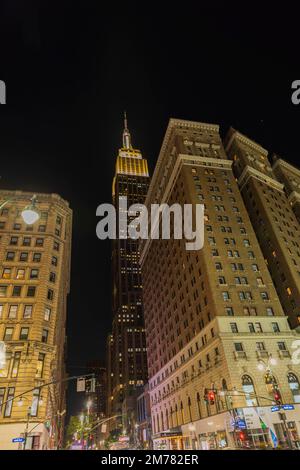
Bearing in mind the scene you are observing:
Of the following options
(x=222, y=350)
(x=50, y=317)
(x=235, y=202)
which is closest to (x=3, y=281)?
(x=50, y=317)

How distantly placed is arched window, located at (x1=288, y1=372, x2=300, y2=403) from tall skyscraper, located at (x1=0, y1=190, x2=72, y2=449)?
36.5m

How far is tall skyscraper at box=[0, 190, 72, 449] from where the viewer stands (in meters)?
35.8

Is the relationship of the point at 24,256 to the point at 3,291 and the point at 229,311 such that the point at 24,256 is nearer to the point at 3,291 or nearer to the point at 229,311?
the point at 3,291

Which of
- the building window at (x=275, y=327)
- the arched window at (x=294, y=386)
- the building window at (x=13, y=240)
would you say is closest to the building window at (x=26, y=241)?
the building window at (x=13, y=240)

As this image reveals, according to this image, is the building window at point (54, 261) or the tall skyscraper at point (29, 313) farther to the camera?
the building window at point (54, 261)

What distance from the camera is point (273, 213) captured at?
81688 millimetres

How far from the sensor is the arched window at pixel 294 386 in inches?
1923

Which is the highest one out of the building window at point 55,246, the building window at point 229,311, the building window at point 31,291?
the building window at point 55,246

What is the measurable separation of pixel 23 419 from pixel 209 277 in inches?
1490

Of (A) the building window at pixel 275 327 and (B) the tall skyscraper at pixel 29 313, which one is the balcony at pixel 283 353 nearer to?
(A) the building window at pixel 275 327

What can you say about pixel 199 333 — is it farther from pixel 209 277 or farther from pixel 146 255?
pixel 146 255

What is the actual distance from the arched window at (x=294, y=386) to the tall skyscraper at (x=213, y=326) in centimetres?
15

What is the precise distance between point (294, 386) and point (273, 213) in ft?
145
